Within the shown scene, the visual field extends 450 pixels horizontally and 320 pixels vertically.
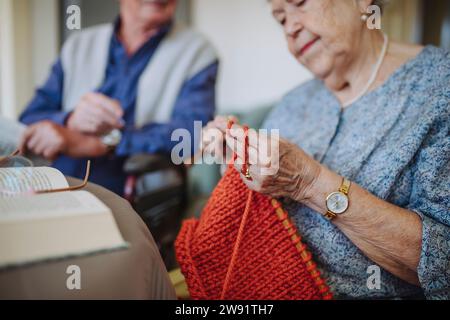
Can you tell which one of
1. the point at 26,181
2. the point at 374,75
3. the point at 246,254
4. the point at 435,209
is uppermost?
the point at 374,75

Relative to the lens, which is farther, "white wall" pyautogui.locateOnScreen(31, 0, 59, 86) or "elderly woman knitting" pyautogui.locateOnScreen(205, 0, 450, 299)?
"white wall" pyautogui.locateOnScreen(31, 0, 59, 86)

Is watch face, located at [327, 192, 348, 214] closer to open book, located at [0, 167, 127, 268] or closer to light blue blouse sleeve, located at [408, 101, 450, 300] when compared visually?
light blue blouse sleeve, located at [408, 101, 450, 300]

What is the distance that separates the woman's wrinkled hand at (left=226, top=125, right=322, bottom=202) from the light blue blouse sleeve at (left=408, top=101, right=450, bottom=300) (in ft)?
0.66

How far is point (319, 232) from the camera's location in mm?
820

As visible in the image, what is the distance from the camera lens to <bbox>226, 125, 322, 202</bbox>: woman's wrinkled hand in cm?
70

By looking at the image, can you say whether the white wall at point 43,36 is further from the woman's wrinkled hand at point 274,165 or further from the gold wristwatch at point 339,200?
the gold wristwatch at point 339,200

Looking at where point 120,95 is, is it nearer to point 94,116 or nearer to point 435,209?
point 94,116

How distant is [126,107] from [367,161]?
2.28 ft

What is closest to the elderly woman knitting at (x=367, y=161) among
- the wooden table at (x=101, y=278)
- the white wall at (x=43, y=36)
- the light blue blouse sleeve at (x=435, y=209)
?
the light blue blouse sleeve at (x=435, y=209)

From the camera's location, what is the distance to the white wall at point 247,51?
5.33 ft

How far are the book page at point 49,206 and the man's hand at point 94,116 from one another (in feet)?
1.89

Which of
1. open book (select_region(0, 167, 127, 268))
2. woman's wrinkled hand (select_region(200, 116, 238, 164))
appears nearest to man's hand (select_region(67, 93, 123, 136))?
woman's wrinkled hand (select_region(200, 116, 238, 164))

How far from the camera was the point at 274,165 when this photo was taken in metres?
0.71

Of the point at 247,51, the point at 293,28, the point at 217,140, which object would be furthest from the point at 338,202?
the point at 247,51
